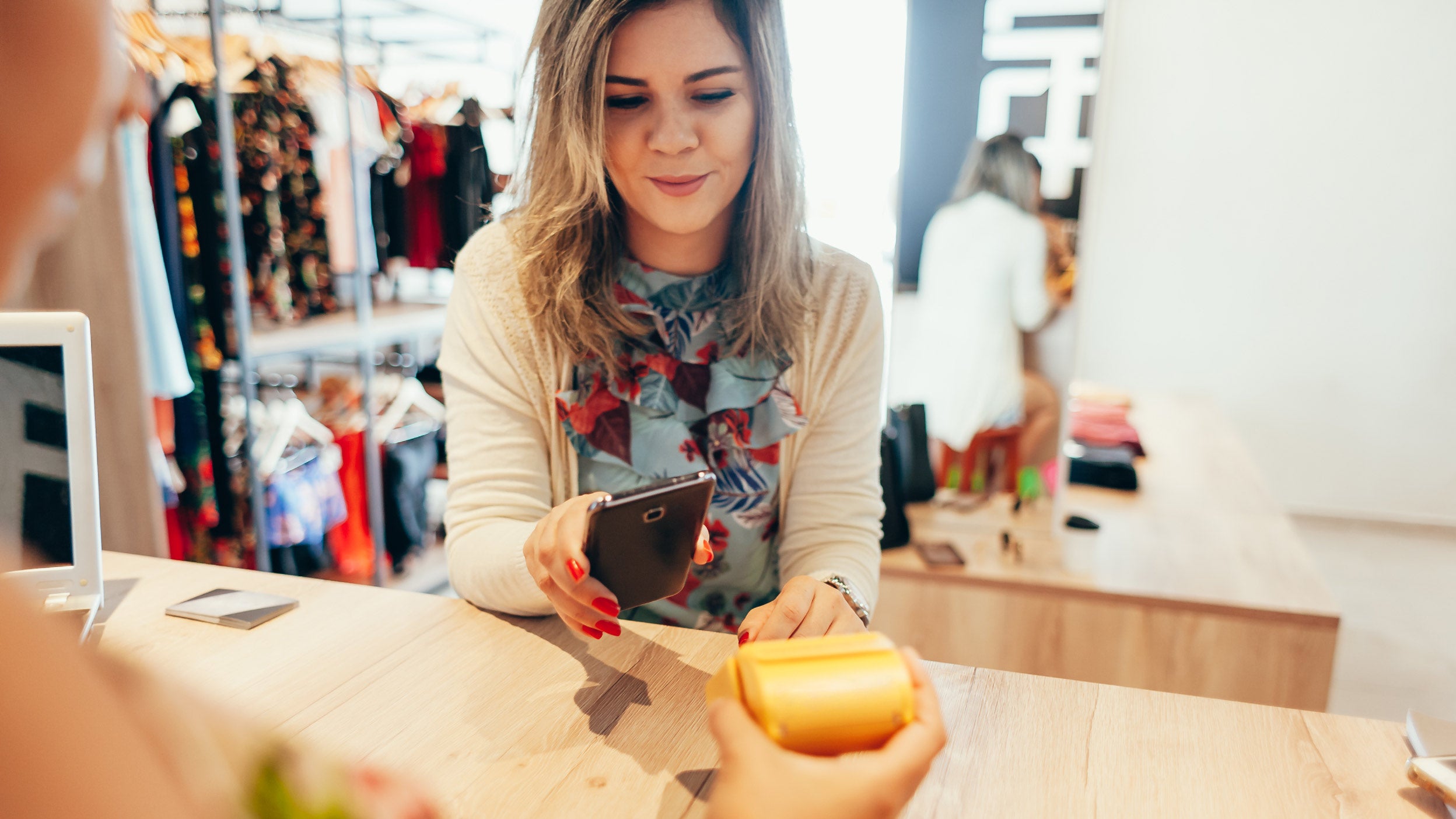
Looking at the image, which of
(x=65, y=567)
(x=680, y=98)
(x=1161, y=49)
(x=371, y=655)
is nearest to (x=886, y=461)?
(x=680, y=98)

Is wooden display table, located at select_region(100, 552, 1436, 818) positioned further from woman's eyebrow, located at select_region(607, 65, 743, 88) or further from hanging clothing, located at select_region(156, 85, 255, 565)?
hanging clothing, located at select_region(156, 85, 255, 565)

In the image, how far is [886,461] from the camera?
7.07 feet

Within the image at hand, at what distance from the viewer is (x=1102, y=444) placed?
2.99 m

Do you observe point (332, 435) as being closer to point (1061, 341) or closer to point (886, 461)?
point (886, 461)

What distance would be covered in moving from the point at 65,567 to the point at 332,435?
2049mm

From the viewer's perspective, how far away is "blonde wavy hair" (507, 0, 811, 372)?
1071 mm

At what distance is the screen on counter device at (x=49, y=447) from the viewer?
36.5 inches

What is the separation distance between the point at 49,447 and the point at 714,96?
90cm

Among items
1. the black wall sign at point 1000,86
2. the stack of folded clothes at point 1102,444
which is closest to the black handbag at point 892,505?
the stack of folded clothes at point 1102,444

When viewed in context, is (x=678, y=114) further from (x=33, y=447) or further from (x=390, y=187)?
(x=390, y=187)

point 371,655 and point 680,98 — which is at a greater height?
point 680,98

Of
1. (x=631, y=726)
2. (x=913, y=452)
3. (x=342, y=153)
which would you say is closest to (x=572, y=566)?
(x=631, y=726)

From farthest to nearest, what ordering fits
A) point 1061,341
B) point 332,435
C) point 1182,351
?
1. point 1182,351
2. point 332,435
3. point 1061,341

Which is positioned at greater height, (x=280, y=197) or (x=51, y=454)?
(x=280, y=197)
